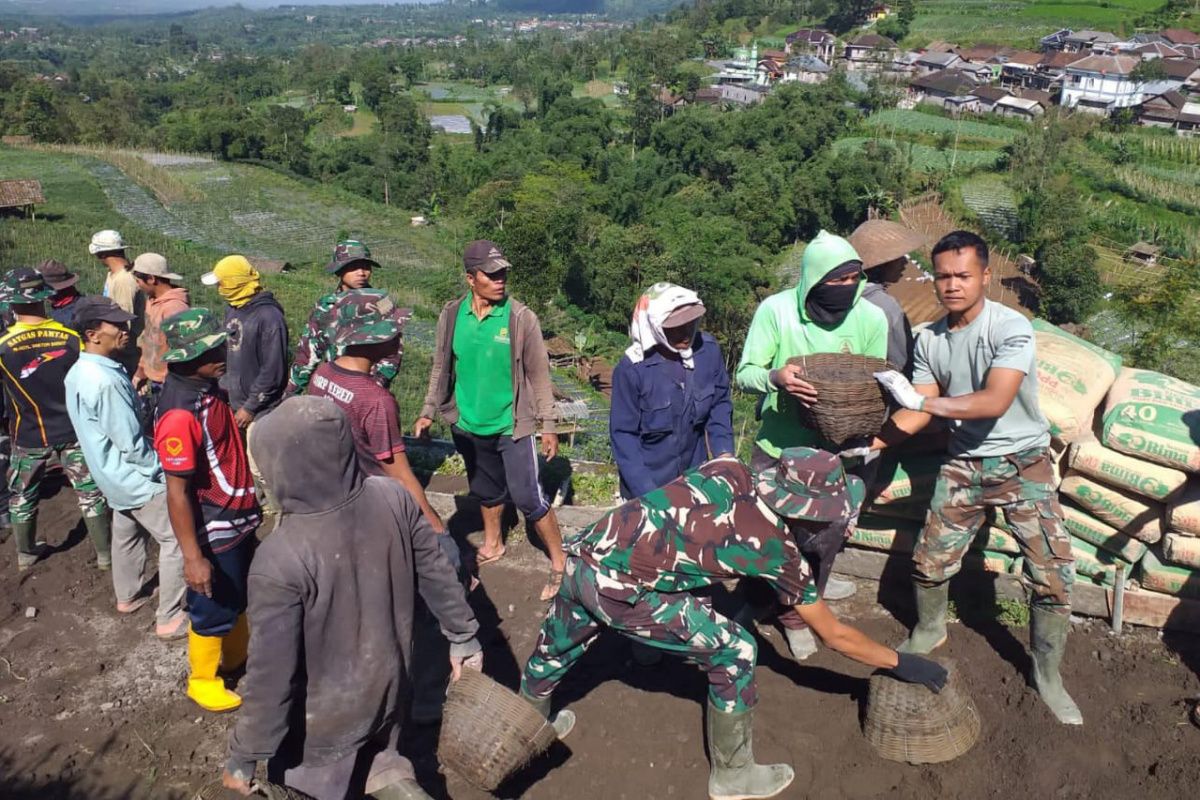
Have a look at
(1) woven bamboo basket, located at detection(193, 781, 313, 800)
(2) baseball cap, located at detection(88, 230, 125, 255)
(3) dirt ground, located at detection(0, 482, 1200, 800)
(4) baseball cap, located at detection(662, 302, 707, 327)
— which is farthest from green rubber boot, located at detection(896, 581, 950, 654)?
(2) baseball cap, located at detection(88, 230, 125, 255)

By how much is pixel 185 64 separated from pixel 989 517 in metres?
168

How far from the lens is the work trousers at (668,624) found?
2990mm

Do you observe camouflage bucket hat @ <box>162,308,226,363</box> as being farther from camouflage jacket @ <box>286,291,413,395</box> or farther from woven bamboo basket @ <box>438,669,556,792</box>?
woven bamboo basket @ <box>438,669,556,792</box>

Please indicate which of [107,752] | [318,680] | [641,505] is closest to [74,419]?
[107,752]

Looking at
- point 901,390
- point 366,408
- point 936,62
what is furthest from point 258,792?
point 936,62

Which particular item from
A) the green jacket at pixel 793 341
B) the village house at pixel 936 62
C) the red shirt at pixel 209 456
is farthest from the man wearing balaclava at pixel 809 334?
the village house at pixel 936 62

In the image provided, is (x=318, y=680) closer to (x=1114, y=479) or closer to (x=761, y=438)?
(x=761, y=438)

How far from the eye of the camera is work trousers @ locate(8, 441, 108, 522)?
470cm

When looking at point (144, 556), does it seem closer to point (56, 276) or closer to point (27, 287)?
point (27, 287)

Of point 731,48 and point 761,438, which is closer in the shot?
point 761,438

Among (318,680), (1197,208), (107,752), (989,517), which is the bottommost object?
(1197,208)

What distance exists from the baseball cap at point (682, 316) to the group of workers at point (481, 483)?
12mm

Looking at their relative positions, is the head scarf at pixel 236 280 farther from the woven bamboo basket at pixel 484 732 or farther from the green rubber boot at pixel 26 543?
the woven bamboo basket at pixel 484 732

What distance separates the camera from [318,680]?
2.58 meters
